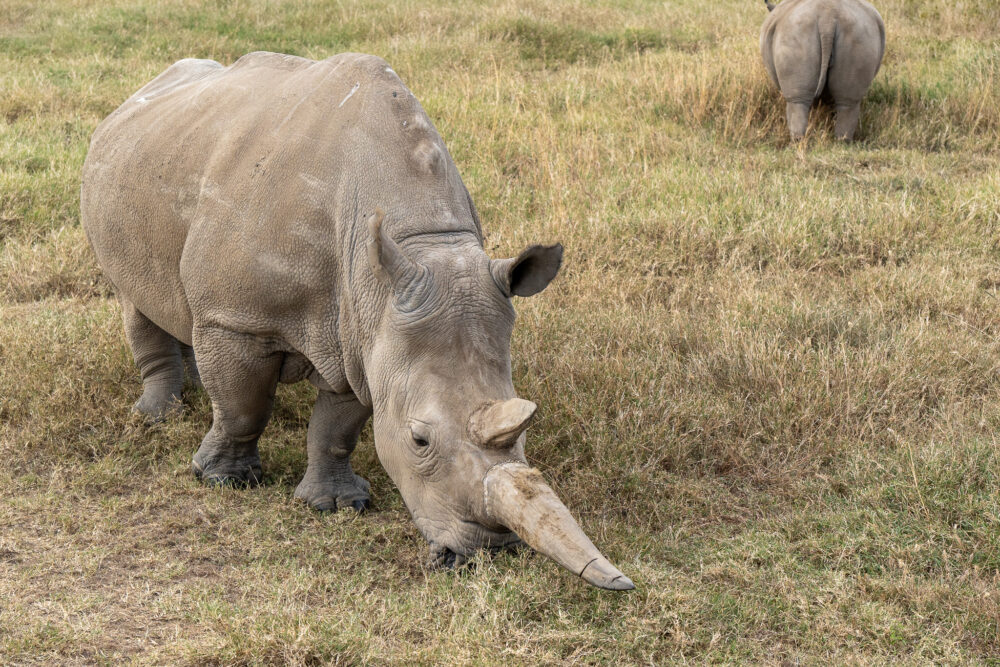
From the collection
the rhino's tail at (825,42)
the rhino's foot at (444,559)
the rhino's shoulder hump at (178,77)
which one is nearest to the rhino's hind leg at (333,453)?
the rhino's foot at (444,559)

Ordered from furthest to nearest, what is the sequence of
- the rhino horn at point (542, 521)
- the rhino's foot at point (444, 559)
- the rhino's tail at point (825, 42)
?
the rhino's tail at point (825, 42)
the rhino's foot at point (444, 559)
the rhino horn at point (542, 521)

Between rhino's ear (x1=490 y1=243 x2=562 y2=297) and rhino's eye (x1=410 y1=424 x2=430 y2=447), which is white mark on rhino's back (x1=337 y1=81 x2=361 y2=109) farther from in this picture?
rhino's eye (x1=410 y1=424 x2=430 y2=447)

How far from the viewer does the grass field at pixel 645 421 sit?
351 cm

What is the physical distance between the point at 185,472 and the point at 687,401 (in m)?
2.31

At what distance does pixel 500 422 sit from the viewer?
3.27 m

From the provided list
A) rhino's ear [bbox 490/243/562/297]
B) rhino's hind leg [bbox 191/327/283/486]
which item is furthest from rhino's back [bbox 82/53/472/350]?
rhino's ear [bbox 490/243/562/297]

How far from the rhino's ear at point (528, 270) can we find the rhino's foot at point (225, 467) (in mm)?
1643

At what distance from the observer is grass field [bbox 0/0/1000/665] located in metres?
3.51

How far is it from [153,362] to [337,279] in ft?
6.30

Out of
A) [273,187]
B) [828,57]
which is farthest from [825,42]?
[273,187]

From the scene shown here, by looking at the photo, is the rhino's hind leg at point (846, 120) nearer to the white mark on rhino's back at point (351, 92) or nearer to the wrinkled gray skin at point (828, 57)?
the wrinkled gray skin at point (828, 57)

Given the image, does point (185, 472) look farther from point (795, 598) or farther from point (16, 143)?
point (16, 143)

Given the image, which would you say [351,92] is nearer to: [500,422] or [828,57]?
[500,422]

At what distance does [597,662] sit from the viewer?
10.9ft
